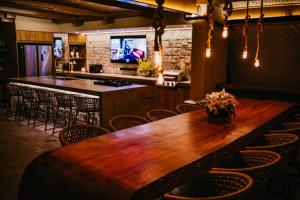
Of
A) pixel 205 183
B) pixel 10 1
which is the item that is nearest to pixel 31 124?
pixel 10 1

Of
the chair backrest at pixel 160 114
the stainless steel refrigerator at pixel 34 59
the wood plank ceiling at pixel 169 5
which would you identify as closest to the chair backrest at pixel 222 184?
the chair backrest at pixel 160 114

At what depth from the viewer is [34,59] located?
9445mm

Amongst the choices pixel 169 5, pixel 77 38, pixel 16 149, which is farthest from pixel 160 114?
pixel 77 38

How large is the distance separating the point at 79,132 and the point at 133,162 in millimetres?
1308

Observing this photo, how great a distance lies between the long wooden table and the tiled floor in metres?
1.35

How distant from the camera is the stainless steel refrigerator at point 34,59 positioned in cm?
920

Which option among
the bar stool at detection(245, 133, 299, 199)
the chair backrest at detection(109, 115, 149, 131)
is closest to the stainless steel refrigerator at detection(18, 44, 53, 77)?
the chair backrest at detection(109, 115, 149, 131)

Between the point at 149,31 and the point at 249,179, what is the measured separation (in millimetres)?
6995

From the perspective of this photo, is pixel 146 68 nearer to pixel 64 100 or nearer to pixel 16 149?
pixel 64 100

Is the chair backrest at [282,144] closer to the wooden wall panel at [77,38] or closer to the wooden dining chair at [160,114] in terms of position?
the wooden dining chair at [160,114]

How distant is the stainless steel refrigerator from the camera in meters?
9.20

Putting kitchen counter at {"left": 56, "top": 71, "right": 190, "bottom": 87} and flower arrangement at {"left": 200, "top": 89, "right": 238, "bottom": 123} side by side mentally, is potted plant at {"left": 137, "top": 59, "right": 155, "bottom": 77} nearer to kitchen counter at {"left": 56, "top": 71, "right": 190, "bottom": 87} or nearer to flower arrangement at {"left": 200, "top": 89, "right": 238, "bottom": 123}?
kitchen counter at {"left": 56, "top": 71, "right": 190, "bottom": 87}

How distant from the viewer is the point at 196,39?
20.0ft

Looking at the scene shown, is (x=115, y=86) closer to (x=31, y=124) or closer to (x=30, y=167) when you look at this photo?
(x=31, y=124)
